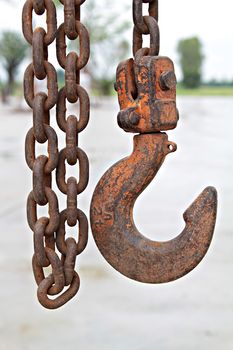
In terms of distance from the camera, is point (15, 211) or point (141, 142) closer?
point (141, 142)

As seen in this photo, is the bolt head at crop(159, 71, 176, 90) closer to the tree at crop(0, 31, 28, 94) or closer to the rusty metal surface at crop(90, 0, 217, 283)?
the rusty metal surface at crop(90, 0, 217, 283)

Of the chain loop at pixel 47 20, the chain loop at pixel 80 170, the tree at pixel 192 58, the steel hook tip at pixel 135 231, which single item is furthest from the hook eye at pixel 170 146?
the tree at pixel 192 58

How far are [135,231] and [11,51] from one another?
27.6 metres

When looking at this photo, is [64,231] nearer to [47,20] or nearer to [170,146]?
[170,146]

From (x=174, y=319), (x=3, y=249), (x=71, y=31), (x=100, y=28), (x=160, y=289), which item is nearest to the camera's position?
(x=71, y=31)

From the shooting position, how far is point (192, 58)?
56250 millimetres

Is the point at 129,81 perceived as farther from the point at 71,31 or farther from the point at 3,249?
the point at 3,249

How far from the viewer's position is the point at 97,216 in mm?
959

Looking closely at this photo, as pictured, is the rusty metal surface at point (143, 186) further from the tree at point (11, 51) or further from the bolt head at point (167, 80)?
the tree at point (11, 51)

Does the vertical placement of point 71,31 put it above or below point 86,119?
above

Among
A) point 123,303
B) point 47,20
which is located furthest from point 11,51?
point 47,20

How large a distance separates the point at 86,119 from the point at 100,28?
24.3 metres

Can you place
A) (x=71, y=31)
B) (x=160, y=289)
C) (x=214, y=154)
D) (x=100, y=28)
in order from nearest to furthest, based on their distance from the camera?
(x=71, y=31) → (x=160, y=289) → (x=214, y=154) → (x=100, y=28)

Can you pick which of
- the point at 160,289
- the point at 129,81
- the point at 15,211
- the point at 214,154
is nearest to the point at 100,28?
the point at 214,154
